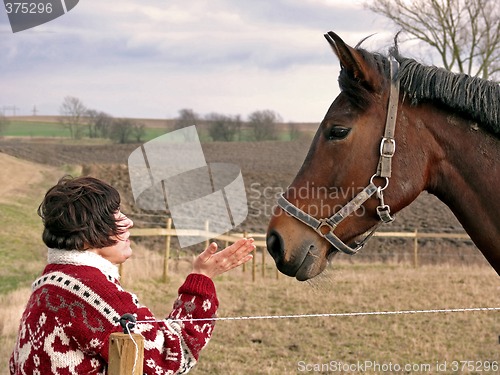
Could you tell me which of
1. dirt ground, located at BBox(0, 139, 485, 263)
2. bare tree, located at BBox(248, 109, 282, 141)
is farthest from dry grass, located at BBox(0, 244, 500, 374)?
bare tree, located at BBox(248, 109, 282, 141)

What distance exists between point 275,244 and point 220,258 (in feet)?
1.70

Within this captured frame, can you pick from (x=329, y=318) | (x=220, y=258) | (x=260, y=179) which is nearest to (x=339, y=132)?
(x=220, y=258)

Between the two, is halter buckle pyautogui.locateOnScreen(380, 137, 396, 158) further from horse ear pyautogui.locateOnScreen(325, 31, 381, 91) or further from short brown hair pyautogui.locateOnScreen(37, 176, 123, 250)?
short brown hair pyautogui.locateOnScreen(37, 176, 123, 250)

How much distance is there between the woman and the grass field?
109 centimetres

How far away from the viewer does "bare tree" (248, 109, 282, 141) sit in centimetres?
4059

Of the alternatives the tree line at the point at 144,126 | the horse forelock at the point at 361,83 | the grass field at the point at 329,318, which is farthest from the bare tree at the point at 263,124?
the horse forelock at the point at 361,83

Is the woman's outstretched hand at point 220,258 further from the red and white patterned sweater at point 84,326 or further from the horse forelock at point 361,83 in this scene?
the horse forelock at point 361,83

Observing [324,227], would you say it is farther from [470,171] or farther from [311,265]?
[470,171]

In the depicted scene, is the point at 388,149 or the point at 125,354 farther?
the point at 388,149

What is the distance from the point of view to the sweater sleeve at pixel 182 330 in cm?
215

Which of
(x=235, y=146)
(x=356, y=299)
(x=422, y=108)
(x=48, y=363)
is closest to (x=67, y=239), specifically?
(x=48, y=363)

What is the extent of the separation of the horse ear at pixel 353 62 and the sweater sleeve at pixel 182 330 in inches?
50.6

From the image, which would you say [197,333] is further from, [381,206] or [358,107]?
[358,107]

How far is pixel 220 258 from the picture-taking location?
8.11ft
